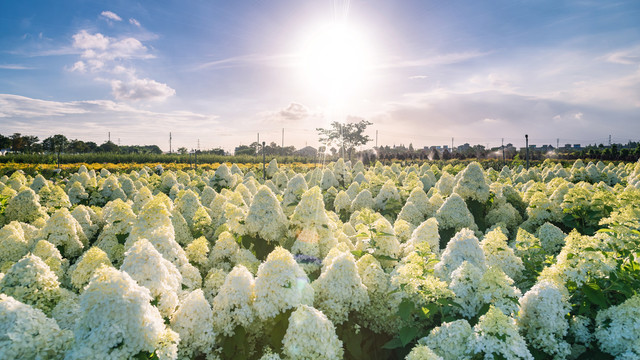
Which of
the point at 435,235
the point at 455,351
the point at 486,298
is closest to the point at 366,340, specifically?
the point at 455,351

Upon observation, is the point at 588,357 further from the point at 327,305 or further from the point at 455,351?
the point at 327,305

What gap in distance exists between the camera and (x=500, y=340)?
210 centimetres

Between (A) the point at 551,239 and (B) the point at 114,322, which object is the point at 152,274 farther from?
(A) the point at 551,239

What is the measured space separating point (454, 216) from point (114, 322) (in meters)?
5.65

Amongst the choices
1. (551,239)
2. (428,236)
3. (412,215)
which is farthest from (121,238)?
(551,239)

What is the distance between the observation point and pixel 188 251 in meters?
3.87

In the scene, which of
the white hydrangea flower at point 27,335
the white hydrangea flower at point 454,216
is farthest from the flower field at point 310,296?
the white hydrangea flower at point 454,216

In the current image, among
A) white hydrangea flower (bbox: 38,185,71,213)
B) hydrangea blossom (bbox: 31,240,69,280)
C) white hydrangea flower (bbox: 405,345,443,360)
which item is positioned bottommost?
white hydrangea flower (bbox: 405,345,443,360)

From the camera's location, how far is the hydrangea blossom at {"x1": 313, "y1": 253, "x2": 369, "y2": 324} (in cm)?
279

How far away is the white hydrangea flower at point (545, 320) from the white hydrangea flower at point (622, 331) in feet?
1.05

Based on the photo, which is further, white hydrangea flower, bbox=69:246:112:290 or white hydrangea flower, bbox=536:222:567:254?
white hydrangea flower, bbox=536:222:567:254

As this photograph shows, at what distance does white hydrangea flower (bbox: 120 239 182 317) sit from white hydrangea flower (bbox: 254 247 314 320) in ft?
2.18

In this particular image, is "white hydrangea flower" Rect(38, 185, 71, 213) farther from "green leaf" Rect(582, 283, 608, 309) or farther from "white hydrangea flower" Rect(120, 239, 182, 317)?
"green leaf" Rect(582, 283, 608, 309)

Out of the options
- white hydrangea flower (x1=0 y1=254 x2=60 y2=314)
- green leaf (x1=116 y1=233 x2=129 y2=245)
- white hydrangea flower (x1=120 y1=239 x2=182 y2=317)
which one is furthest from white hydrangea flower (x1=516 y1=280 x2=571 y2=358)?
green leaf (x1=116 y1=233 x2=129 y2=245)
